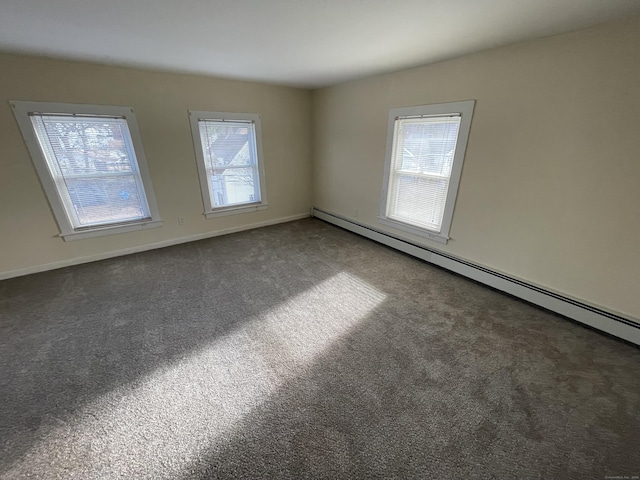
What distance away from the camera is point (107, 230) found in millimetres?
3133

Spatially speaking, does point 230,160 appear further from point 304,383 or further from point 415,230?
point 304,383

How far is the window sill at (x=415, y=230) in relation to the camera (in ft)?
9.53

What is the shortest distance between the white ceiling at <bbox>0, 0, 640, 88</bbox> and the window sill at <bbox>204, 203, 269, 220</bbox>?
76.5 inches

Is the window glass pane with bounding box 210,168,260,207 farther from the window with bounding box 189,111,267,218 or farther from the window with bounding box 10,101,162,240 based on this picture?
the window with bounding box 10,101,162,240

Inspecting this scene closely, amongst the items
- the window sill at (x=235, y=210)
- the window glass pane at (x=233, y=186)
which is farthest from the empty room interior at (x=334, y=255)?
the window sill at (x=235, y=210)

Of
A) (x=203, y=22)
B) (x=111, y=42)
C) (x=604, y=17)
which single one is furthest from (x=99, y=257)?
(x=604, y=17)

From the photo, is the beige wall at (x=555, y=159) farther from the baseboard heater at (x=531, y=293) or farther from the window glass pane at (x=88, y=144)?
the window glass pane at (x=88, y=144)

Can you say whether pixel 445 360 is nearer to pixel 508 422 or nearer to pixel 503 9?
pixel 508 422

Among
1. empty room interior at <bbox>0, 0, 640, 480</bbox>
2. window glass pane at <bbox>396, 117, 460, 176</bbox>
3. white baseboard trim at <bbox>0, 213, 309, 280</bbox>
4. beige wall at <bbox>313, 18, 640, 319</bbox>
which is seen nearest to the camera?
empty room interior at <bbox>0, 0, 640, 480</bbox>

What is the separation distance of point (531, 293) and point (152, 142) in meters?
4.60

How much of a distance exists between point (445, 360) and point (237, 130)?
392cm

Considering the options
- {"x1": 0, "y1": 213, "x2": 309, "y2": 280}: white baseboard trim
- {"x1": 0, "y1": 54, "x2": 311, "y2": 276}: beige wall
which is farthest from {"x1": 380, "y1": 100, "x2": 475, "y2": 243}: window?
{"x1": 0, "y1": 213, "x2": 309, "y2": 280}: white baseboard trim

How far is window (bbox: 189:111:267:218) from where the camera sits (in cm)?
350

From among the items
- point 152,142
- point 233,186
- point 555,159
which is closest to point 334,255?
point 233,186
